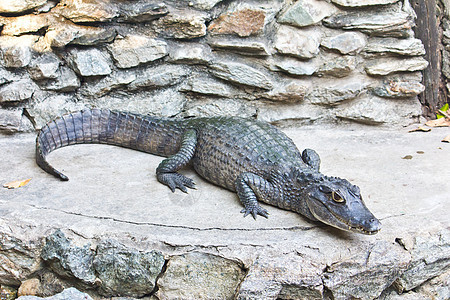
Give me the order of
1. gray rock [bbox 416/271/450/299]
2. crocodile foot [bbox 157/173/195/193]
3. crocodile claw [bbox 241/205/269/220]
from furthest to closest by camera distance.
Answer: crocodile foot [bbox 157/173/195/193] → crocodile claw [bbox 241/205/269/220] → gray rock [bbox 416/271/450/299]

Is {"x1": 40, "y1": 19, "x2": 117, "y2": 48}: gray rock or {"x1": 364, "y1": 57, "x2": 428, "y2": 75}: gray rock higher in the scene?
{"x1": 40, "y1": 19, "x2": 117, "y2": 48}: gray rock

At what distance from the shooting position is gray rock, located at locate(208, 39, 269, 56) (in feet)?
14.4

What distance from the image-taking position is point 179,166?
3.68 metres

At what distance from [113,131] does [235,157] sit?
1.36 metres

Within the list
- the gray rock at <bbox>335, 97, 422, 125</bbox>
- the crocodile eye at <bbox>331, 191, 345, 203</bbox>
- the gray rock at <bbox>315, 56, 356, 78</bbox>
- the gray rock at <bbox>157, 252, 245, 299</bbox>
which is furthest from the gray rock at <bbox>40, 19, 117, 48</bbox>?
the crocodile eye at <bbox>331, 191, 345, 203</bbox>

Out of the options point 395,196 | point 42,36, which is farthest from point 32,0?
point 395,196

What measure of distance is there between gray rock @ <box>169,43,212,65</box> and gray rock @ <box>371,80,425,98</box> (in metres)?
1.79

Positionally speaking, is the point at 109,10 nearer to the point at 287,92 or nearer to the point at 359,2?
the point at 287,92

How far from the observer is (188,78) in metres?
4.57

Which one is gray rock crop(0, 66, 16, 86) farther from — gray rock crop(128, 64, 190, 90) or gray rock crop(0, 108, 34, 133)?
gray rock crop(128, 64, 190, 90)

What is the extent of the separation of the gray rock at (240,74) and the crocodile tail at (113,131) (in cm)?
79

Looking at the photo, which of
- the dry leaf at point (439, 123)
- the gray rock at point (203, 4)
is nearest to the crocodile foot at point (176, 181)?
the gray rock at point (203, 4)

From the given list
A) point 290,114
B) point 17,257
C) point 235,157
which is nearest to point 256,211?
point 235,157

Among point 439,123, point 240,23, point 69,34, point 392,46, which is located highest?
point 69,34
